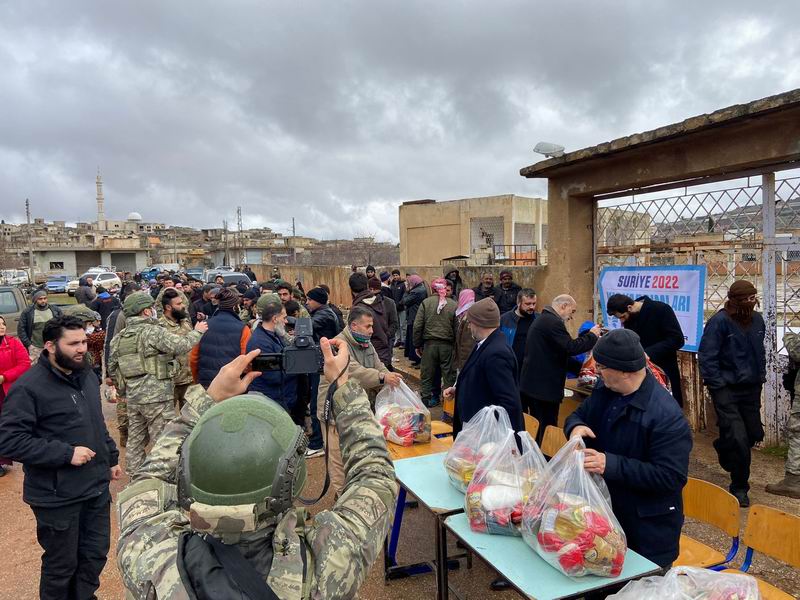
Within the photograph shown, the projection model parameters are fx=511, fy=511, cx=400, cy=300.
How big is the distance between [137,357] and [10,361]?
1.28 meters

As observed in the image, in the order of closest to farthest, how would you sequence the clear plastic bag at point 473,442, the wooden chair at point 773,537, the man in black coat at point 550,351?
1. the wooden chair at point 773,537
2. the clear plastic bag at point 473,442
3. the man in black coat at point 550,351

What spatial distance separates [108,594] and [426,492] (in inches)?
86.3

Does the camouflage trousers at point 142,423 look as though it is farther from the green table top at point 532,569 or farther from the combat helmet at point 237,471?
the combat helmet at point 237,471

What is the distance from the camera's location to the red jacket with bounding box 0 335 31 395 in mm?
4625

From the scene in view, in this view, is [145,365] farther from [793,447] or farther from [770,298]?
[770,298]

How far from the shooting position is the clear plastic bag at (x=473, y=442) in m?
2.86

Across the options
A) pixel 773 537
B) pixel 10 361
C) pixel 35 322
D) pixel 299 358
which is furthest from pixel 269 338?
pixel 35 322

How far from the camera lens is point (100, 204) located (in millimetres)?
88688

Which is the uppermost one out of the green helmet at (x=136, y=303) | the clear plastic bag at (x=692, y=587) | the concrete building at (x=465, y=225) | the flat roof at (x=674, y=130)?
the concrete building at (x=465, y=225)

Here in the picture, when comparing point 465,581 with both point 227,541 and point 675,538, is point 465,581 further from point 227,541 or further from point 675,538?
point 227,541

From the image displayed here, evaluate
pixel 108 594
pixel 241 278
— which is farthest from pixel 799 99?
pixel 241 278

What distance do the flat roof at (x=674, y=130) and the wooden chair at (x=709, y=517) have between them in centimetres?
301

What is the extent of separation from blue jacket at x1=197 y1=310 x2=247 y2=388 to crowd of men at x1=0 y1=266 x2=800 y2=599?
0.5 inches

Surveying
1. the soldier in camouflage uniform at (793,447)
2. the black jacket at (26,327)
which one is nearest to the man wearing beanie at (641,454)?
the soldier in camouflage uniform at (793,447)
